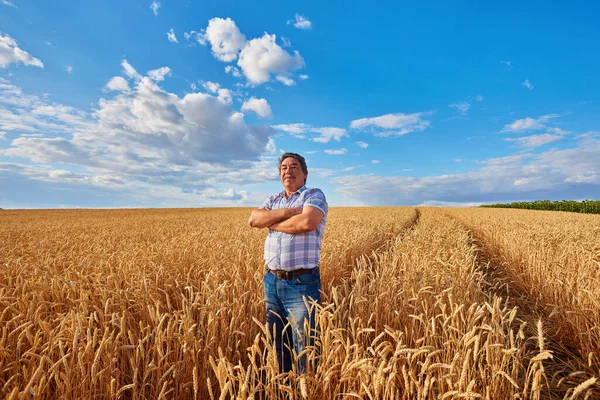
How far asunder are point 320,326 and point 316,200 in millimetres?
1243

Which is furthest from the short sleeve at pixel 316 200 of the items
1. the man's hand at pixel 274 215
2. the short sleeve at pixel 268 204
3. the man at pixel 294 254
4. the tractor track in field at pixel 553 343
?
the tractor track in field at pixel 553 343

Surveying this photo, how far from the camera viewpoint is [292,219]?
3080 mm

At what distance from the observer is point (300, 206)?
3.32 m

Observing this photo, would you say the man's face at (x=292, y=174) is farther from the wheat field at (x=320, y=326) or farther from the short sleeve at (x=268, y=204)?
the wheat field at (x=320, y=326)

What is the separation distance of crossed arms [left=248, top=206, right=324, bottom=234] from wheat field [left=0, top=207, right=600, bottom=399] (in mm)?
641

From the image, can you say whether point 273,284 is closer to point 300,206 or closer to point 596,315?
point 300,206

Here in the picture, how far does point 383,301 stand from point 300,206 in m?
1.58

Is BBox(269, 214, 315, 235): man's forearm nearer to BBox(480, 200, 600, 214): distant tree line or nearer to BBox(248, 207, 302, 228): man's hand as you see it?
BBox(248, 207, 302, 228): man's hand

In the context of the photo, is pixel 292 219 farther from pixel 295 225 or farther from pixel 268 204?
pixel 268 204

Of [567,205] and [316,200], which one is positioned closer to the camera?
[316,200]

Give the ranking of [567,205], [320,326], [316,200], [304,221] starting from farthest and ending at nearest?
[567,205] < [316,200] < [304,221] < [320,326]

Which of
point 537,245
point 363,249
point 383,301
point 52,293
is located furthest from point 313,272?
point 537,245

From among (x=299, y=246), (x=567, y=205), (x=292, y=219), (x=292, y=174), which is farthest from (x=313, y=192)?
(x=567, y=205)

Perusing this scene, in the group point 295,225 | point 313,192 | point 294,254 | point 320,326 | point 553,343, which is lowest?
point 553,343
